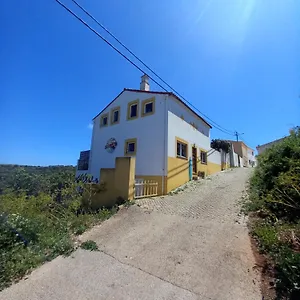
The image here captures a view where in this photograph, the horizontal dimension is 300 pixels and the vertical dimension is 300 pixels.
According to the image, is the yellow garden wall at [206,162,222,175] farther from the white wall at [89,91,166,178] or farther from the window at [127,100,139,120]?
the window at [127,100,139,120]

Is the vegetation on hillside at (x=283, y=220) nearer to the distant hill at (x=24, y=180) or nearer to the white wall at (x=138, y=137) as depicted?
the white wall at (x=138, y=137)

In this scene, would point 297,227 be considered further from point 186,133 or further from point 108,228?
point 186,133

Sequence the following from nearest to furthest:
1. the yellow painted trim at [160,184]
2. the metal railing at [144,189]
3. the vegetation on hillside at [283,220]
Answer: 1. the vegetation on hillside at [283,220]
2. the metal railing at [144,189]
3. the yellow painted trim at [160,184]

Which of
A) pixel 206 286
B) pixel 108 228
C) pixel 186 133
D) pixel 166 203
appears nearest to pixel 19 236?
pixel 108 228

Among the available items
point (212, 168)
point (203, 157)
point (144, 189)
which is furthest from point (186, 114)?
point (144, 189)

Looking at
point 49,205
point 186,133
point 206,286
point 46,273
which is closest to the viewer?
point 206,286

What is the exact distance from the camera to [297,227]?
189 inches

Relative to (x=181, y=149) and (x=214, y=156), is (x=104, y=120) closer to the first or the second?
(x=181, y=149)

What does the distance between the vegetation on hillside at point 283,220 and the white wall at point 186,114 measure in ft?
23.3

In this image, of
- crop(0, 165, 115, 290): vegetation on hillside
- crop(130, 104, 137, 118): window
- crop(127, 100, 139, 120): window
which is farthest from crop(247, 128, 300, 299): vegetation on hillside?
crop(130, 104, 137, 118): window

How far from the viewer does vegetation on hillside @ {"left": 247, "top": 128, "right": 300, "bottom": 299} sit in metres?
3.25

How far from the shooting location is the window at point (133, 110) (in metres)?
14.7

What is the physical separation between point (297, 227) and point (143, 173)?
905cm

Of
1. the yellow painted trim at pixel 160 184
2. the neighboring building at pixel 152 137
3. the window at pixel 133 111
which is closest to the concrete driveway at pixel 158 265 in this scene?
the yellow painted trim at pixel 160 184
